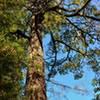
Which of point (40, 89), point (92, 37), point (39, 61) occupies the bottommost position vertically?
point (40, 89)

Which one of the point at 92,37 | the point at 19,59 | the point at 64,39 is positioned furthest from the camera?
Answer: the point at 64,39

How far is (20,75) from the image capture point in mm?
7676

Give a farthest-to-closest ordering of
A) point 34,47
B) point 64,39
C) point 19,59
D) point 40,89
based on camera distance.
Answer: point 64,39 → point 34,47 → point 40,89 → point 19,59

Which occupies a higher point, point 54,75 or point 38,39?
point 38,39

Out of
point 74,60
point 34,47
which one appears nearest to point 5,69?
point 34,47

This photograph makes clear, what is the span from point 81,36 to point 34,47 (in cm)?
300

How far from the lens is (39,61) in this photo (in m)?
12.1

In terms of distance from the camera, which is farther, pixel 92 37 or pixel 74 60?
pixel 74 60


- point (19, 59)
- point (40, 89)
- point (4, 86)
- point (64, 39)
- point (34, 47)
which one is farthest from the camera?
point (64, 39)

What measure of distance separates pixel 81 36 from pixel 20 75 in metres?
7.90

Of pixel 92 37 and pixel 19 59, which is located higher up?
pixel 92 37

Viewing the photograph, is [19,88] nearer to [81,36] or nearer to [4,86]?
[4,86]

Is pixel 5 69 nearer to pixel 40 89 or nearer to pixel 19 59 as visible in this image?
pixel 19 59

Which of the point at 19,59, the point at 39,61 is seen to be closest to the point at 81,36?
the point at 39,61
